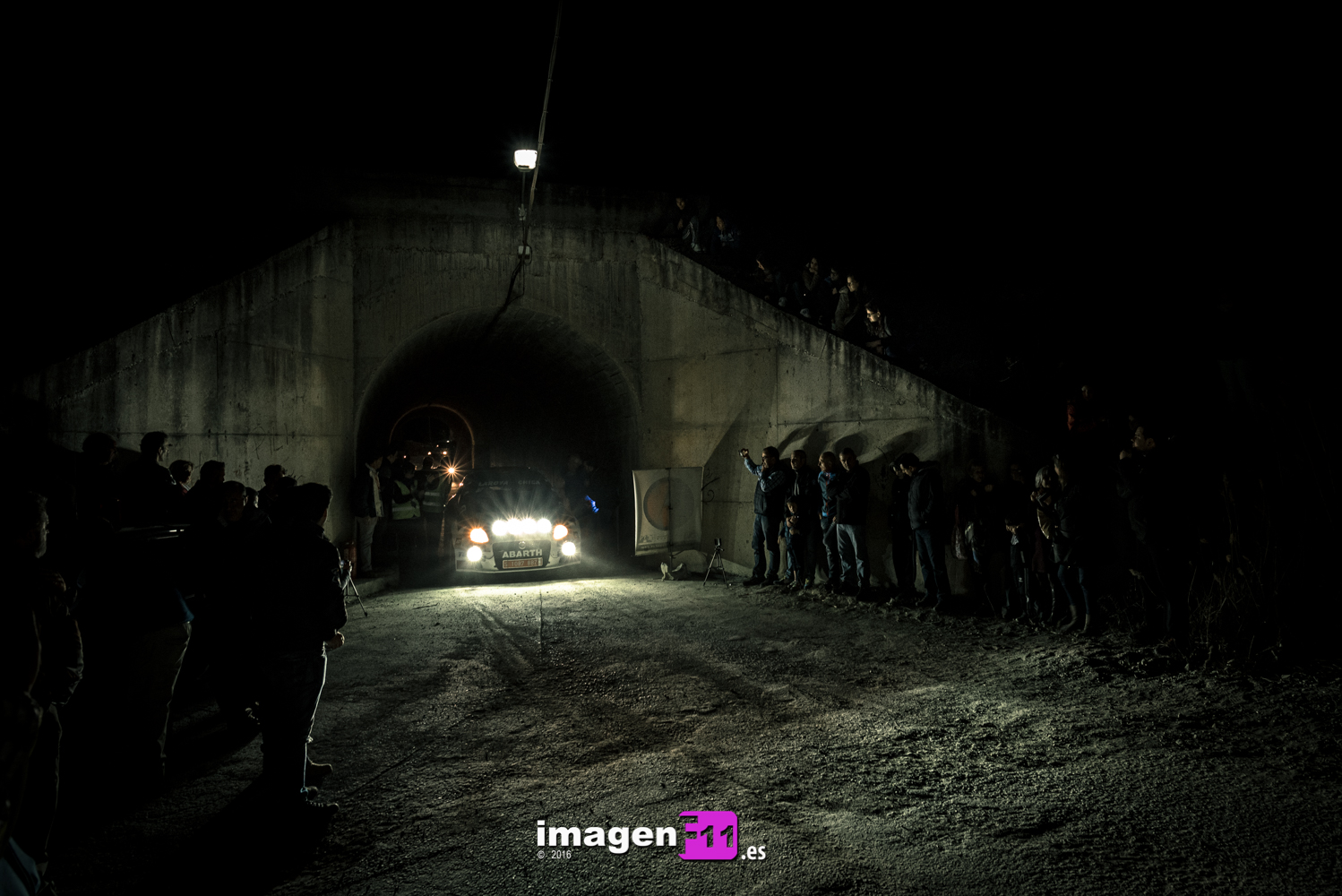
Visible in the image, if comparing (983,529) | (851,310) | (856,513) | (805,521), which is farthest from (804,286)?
(983,529)

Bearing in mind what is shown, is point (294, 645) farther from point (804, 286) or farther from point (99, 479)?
point (804, 286)

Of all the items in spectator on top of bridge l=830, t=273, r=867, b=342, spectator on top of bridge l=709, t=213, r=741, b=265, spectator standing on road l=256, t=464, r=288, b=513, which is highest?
spectator on top of bridge l=709, t=213, r=741, b=265

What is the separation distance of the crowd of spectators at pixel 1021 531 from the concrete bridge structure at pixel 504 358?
665 mm

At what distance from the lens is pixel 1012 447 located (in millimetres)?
8492

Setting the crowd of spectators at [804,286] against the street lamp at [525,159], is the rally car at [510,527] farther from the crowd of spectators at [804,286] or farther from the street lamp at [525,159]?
the street lamp at [525,159]

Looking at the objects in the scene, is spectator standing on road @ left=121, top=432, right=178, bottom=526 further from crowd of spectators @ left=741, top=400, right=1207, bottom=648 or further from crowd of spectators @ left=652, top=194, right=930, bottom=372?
crowd of spectators @ left=652, top=194, right=930, bottom=372

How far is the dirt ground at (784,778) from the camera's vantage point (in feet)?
9.81

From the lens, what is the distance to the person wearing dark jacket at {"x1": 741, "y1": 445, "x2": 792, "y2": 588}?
34.1 feet

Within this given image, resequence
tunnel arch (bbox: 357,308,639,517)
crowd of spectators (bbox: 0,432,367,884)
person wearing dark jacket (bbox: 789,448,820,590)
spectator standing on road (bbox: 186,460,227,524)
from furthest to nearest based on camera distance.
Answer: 1. tunnel arch (bbox: 357,308,639,517)
2. person wearing dark jacket (bbox: 789,448,820,590)
3. spectator standing on road (bbox: 186,460,227,524)
4. crowd of spectators (bbox: 0,432,367,884)

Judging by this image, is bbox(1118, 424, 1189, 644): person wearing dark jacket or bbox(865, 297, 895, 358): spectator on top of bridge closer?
bbox(1118, 424, 1189, 644): person wearing dark jacket

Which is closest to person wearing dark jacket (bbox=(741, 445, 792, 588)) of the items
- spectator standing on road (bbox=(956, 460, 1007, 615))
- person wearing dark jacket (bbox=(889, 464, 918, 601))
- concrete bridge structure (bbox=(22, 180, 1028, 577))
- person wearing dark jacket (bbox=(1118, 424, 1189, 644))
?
concrete bridge structure (bbox=(22, 180, 1028, 577))

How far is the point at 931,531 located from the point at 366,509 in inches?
316

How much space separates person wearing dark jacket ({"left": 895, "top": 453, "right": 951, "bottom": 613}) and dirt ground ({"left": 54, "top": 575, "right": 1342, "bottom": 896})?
1.60 metres

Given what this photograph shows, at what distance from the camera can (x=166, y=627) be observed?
13.4 ft
